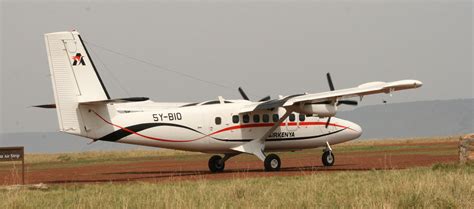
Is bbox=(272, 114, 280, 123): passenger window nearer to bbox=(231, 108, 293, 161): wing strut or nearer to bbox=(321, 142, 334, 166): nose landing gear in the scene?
bbox=(231, 108, 293, 161): wing strut

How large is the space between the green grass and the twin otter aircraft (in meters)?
6.56

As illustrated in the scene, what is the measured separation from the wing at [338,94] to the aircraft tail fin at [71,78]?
293 inches

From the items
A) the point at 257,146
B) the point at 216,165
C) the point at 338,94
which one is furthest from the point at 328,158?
the point at 338,94

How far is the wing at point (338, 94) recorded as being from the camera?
3422 centimetres

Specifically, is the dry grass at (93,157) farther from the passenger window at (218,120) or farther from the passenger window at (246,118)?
the passenger window at (218,120)

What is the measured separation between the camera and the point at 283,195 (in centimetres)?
2183

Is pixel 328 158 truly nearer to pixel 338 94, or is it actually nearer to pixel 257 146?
pixel 257 146

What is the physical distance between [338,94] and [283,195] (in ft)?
48.6

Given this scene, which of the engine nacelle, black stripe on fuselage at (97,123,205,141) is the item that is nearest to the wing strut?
the engine nacelle

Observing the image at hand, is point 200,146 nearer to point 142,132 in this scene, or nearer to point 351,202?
point 142,132

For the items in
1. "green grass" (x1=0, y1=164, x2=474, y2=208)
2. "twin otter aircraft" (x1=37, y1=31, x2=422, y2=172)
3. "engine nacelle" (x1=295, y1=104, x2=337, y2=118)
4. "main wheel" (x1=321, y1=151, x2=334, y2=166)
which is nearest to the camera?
"green grass" (x1=0, y1=164, x2=474, y2=208)

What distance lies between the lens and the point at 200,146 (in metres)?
37.2

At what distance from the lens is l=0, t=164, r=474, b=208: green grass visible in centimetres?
1938

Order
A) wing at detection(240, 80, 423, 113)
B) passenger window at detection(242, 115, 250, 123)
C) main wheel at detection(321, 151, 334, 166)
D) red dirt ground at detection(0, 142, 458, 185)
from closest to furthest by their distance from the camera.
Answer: wing at detection(240, 80, 423, 113) < red dirt ground at detection(0, 142, 458, 185) < passenger window at detection(242, 115, 250, 123) < main wheel at detection(321, 151, 334, 166)
